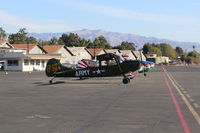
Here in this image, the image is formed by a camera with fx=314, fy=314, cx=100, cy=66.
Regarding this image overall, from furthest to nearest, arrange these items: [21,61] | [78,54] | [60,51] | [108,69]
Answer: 1. [78,54]
2. [60,51]
3. [21,61]
4. [108,69]

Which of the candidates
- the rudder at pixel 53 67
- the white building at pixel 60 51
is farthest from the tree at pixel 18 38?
the rudder at pixel 53 67

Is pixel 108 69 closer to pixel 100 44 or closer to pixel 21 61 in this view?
pixel 21 61

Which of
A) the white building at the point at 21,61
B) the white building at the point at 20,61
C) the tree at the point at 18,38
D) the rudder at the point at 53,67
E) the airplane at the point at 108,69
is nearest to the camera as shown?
the airplane at the point at 108,69

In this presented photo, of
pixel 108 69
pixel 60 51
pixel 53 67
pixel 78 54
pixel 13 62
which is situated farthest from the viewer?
pixel 78 54

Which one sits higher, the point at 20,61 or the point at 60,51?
the point at 60,51

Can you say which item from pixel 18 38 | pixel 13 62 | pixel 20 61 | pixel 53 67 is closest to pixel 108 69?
pixel 53 67

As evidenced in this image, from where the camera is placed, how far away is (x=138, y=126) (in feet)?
27.2

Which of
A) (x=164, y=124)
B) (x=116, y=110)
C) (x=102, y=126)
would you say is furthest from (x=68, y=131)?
(x=116, y=110)

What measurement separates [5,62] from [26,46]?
17.6 meters

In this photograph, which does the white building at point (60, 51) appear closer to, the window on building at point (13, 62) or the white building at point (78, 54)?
the white building at point (78, 54)

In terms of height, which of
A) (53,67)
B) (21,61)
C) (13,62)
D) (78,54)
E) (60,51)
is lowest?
(53,67)

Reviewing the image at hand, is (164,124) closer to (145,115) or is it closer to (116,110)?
(145,115)

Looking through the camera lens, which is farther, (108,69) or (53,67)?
(53,67)

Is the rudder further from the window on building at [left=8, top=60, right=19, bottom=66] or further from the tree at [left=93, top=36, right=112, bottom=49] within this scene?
the tree at [left=93, top=36, right=112, bottom=49]
